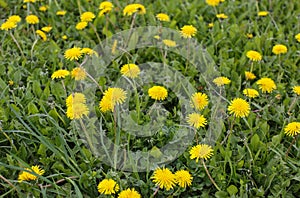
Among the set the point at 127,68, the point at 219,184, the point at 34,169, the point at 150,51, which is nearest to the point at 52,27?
the point at 150,51

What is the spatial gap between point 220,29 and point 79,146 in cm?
133

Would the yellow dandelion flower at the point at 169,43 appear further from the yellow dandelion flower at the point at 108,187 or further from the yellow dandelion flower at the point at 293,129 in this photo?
the yellow dandelion flower at the point at 108,187

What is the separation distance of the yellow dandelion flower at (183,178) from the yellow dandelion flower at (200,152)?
8cm

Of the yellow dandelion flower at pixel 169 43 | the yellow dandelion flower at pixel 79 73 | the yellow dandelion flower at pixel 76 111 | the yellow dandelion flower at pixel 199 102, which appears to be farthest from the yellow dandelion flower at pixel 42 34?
the yellow dandelion flower at pixel 199 102

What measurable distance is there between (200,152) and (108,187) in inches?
15.3

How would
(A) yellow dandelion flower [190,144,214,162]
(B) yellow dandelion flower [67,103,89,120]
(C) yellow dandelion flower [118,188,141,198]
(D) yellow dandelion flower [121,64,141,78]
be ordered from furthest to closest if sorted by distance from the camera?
(D) yellow dandelion flower [121,64,141,78] < (B) yellow dandelion flower [67,103,89,120] < (A) yellow dandelion flower [190,144,214,162] < (C) yellow dandelion flower [118,188,141,198]

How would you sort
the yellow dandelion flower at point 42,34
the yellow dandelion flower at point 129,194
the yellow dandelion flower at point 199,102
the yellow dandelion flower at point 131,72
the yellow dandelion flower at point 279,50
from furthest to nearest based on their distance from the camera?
the yellow dandelion flower at point 42,34
the yellow dandelion flower at point 279,50
the yellow dandelion flower at point 131,72
the yellow dandelion flower at point 199,102
the yellow dandelion flower at point 129,194

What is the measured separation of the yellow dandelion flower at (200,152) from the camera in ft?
5.78

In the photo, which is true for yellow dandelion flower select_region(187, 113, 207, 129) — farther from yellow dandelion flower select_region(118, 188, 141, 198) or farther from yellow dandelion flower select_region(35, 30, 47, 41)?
yellow dandelion flower select_region(35, 30, 47, 41)

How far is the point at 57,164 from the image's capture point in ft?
6.06

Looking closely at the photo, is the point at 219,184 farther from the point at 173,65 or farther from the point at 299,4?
the point at 299,4

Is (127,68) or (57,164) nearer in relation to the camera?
(57,164)

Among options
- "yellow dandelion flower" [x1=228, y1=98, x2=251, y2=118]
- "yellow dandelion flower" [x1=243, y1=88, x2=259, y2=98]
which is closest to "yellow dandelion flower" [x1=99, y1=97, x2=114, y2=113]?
"yellow dandelion flower" [x1=228, y1=98, x2=251, y2=118]

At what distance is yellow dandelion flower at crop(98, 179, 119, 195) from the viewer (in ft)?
5.47
